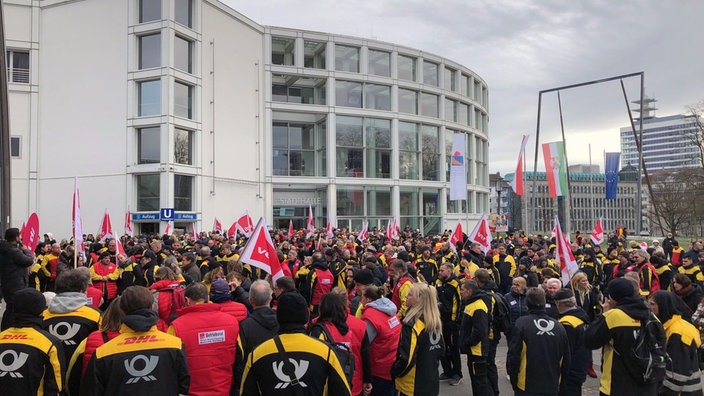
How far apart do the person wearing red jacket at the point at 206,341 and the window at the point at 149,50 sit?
30.3 metres

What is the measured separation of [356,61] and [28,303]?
41.6m

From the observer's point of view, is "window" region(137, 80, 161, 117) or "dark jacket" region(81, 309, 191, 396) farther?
"window" region(137, 80, 161, 117)

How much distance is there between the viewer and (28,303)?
12.9 ft

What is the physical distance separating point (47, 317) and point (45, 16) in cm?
3617

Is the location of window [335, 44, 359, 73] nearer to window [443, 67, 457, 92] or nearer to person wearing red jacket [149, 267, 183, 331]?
window [443, 67, 457, 92]

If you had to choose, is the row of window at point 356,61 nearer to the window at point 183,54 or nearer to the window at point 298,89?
the window at point 298,89

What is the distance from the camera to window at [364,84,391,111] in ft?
143

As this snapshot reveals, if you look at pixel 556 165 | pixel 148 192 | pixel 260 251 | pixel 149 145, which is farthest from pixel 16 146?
pixel 556 165

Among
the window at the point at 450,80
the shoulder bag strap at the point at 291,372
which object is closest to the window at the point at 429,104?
the window at the point at 450,80

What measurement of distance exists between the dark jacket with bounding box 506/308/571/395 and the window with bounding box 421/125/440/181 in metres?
40.9

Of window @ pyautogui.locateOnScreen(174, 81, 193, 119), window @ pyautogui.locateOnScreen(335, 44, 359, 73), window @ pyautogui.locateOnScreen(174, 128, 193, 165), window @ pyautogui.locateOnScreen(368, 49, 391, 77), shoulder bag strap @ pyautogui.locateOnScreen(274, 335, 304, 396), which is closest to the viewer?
shoulder bag strap @ pyautogui.locateOnScreen(274, 335, 304, 396)

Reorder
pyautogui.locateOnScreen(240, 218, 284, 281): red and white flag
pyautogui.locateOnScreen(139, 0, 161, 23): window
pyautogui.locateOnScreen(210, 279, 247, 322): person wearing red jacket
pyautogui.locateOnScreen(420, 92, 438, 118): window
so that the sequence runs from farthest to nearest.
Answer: pyautogui.locateOnScreen(420, 92, 438, 118): window, pyautogui.locateOnScreen(139, 0, 161, 23): window, pyautogui.locateOnScreen(240, 218, 284, 281): red and white flag, pyautogui.locateOnScreen(210, 279, 247, 322): person wearing red jacket

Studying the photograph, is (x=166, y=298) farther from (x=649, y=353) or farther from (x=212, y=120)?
(x=212, y=120)

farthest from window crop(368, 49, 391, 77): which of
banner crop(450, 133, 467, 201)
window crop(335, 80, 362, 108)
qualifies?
banner crop(450, 133, 467, 201)
